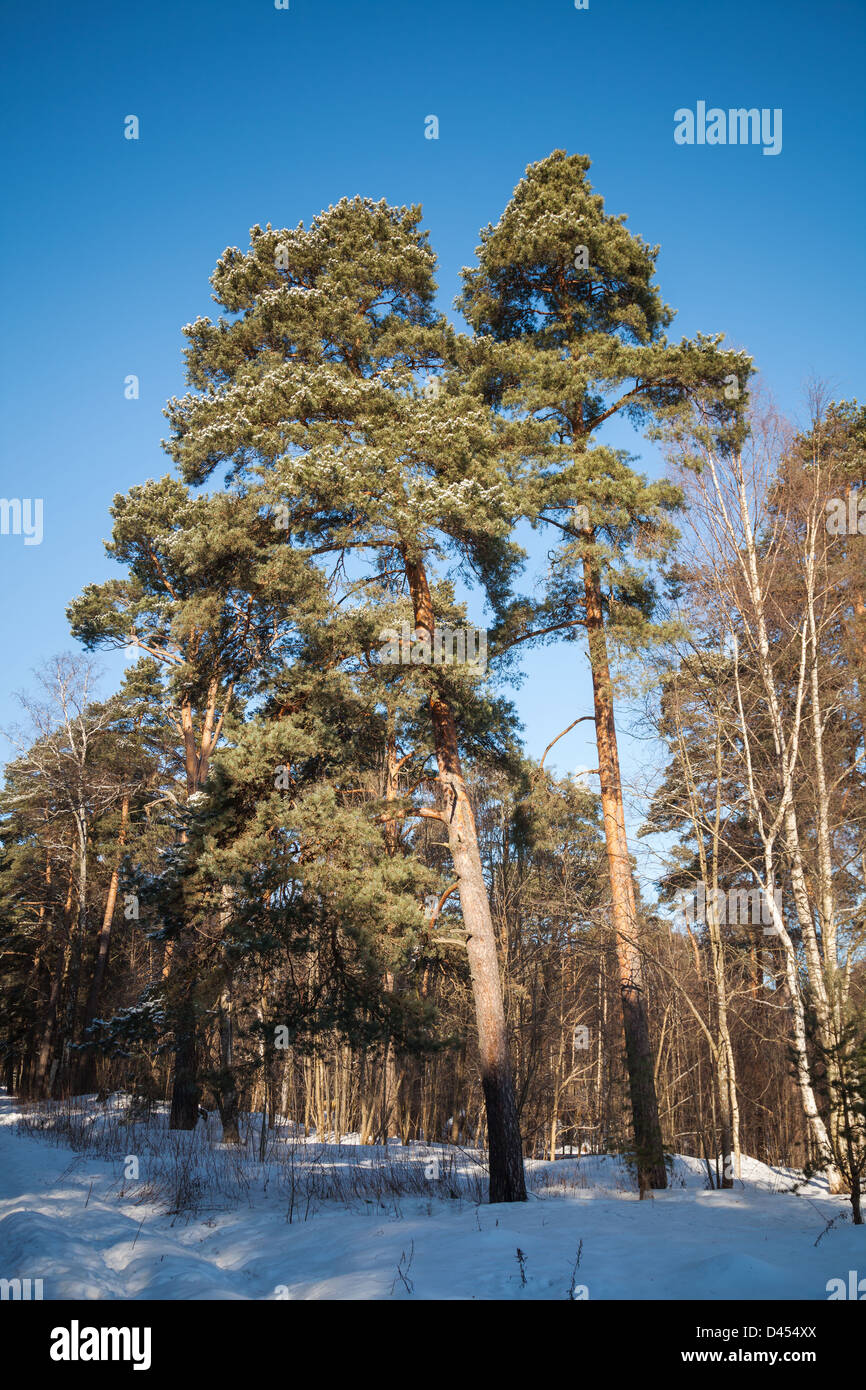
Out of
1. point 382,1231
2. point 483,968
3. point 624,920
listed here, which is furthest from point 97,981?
point 382,1231

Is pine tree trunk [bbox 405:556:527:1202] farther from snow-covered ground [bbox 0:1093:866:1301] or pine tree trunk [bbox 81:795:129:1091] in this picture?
pine tree trunk [bbox 81:795:129:1091]

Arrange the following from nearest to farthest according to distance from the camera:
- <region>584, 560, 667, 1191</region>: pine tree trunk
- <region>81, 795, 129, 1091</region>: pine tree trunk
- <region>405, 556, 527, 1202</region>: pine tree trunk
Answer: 1. <region>405, 556, 527, 1202</region>: pine tree trunk
2. <region>584, 560, 667, 1191</region>: pine tree trunk
3. <region>81, 795, 129, 1091</region>: pine tree trunk

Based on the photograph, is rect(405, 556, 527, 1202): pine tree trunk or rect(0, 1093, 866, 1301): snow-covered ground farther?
rect(405, 556, 527, 1202): pine tree trunk

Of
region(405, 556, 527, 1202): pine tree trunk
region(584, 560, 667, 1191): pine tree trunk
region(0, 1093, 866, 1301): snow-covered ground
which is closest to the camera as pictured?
region(0, 1093, 866, 1301): snow-covered ground

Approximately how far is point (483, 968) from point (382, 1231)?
3440 millimetres

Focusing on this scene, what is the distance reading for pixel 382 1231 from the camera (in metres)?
7.54

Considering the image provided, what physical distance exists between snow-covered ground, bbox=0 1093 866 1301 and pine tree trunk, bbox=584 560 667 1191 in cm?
70

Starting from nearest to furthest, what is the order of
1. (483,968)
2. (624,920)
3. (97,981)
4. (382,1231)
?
(382,1231) → (483,968) → (624,920) → (97,981)

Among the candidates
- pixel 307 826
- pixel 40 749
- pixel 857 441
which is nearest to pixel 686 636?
pixel 307 826

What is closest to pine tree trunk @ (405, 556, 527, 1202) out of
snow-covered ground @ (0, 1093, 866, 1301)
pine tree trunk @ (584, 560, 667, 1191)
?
snow-covered ground @ (0, 1093, 866, 1301)

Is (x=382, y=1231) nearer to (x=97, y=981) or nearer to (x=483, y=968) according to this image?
(x=483, y=968)

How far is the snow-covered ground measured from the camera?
17.4 feet

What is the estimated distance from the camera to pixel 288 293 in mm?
12109

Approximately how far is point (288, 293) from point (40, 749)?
14751mm
